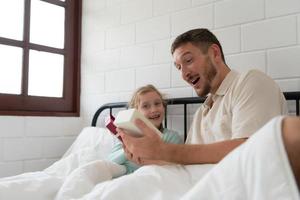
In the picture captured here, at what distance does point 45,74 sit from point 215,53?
3.94 feet

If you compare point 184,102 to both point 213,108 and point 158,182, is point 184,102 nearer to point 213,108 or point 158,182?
point 213,108

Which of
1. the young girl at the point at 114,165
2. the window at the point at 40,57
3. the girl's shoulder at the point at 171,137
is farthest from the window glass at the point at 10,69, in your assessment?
the girl's shoulder at the point at 171,137

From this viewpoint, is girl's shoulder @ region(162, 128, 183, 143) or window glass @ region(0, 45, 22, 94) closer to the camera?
girl's shoulder @ region(162, 128, 183, 143)

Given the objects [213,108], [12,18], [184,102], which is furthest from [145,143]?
[12,18]

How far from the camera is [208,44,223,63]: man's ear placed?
1.25 m

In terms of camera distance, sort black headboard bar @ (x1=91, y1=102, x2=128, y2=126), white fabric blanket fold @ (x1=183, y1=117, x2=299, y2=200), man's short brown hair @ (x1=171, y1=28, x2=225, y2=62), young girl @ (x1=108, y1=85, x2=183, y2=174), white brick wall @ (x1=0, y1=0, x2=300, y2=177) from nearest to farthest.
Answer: white fabric blanket fold @ (x1=183, y1=117, x2=299, y2=200)
man's short brown hair @ (x1=171, y1=28, x2=225, y2=62)
white brick wall @ (x1=0, y1=0, x2=300, y2=177)
young girl @ (x1=108, y1=85, x2=183, y2=174)
black headboard bar @ (x1=91, y1=102, x2=128, y2=126)

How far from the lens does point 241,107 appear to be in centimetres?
105

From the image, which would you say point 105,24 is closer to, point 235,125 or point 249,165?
point 235,125

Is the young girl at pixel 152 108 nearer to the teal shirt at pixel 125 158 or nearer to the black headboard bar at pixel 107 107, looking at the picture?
the teal shirt at pixel 125 158

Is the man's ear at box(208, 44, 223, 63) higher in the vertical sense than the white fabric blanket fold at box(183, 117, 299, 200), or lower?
higher

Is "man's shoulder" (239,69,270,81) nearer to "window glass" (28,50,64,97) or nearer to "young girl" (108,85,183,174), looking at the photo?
"young girl" (108,85,183,174)

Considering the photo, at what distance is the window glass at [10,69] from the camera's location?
1914mm

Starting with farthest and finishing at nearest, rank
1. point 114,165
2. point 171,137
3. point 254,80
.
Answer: point 171,137
point 114,165
point 254,80

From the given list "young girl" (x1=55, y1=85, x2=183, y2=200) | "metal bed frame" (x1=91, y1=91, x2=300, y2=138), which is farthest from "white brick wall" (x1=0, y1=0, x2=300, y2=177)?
"young girl" (x1=55, y1=85, x2=183, y2=200)
